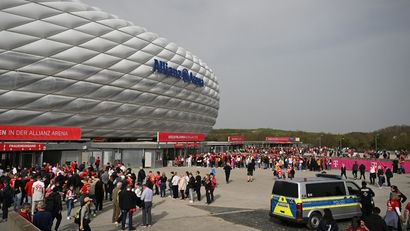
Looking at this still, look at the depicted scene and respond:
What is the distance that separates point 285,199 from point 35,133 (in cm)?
2162

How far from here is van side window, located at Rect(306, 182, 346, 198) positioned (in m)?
10.8

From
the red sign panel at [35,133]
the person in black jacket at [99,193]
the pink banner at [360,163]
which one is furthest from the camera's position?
the pink banner at [360,163]

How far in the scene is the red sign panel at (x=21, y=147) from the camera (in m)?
21.3

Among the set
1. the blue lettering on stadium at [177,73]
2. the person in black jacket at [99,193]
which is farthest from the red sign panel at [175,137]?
the person in black jacket at [99,193]

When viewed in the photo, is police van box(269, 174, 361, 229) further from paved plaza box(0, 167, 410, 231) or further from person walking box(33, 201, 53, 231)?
person walking box(33, 201, 53, 231)

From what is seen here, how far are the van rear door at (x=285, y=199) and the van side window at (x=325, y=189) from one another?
464 millimetres

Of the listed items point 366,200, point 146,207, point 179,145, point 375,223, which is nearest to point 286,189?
point 366,200

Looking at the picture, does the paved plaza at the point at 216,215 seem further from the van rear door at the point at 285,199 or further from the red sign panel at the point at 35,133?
the red sign panel at the point at 35,133

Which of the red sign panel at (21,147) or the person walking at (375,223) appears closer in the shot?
the person walking at (375,223)

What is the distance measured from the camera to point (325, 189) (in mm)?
11195

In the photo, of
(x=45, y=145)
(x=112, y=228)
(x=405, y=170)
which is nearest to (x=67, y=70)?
(x=45, y=145)

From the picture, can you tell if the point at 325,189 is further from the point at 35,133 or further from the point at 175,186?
the point at 35,133

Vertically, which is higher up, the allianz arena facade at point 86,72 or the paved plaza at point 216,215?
the allianz arena facade at point 86,72

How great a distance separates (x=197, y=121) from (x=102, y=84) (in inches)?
1055
